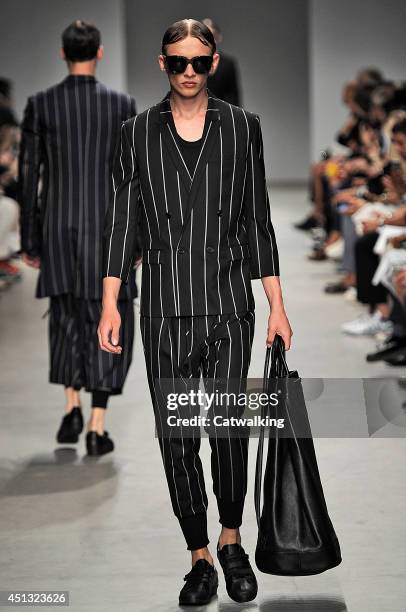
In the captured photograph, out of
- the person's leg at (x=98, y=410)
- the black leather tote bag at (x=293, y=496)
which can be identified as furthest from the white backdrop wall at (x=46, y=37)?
the black leather tote bag at (x=293, y=496)

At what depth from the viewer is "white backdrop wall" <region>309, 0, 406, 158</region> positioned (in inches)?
500

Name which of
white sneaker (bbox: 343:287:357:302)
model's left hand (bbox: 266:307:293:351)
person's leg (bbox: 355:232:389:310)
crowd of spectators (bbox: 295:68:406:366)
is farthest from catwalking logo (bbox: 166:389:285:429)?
white sneaker (bbox: 343:287:357:302)

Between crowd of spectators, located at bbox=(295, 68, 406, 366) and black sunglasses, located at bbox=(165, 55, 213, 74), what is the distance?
2.47m

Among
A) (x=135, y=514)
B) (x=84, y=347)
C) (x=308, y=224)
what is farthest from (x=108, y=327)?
(x=308, y=224)

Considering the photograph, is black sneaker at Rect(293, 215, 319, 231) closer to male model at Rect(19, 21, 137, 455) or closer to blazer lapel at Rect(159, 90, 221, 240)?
male model at Rect(19, 21, 137, 455)

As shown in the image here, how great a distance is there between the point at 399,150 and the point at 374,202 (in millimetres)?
709

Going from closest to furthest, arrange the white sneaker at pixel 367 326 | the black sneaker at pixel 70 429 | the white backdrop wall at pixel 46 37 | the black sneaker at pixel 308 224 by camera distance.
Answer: the black sneaker at pixel 70 429 → the white sneaker at pixel 367 326 → the black sneaker at pixel 308 224 → the white backdrop wall at pixel 46 37

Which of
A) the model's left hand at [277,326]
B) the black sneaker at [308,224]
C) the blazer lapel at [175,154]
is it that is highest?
the blazer lapel at [175,154]

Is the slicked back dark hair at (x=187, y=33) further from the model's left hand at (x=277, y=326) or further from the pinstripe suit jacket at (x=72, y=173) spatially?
the pinstripe suit jacket at (x=72, y=173)

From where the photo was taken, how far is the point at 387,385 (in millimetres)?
4852

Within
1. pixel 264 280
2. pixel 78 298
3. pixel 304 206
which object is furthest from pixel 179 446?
pixel 304 206

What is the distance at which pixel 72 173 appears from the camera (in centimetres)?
387

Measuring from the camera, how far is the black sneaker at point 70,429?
4.13m

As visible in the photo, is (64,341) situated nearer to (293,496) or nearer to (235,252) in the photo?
(235,252)
